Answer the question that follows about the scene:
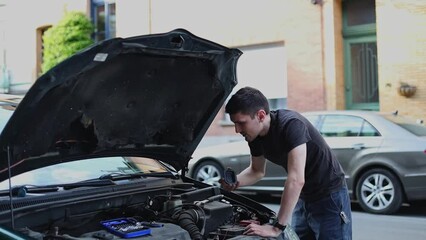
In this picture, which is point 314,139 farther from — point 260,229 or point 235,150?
point 235,150

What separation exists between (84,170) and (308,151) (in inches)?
60.5

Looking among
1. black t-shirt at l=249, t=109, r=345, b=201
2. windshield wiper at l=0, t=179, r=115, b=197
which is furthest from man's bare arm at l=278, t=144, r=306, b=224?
windshield wiper at l=0, t=179, r=115, b=197

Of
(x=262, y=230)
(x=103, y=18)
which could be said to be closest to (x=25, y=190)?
(x=262, y=230)

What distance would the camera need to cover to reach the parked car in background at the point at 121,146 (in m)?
2.95

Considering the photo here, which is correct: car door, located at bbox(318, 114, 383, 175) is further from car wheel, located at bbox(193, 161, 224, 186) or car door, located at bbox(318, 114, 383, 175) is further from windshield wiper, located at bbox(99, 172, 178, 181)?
windshield wiper, located at bbox(99, 172, 178, 181)

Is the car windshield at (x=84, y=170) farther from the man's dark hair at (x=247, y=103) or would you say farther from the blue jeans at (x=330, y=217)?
the blue jeans at (x=330, y=217)

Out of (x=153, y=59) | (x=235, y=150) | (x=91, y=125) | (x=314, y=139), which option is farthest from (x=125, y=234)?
(x=235, y=150)

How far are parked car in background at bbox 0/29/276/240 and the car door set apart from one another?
5.30 m

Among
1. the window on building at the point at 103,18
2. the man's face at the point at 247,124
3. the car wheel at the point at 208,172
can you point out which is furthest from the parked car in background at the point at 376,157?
the window on building at the point at 103,18

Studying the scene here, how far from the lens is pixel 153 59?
335cm

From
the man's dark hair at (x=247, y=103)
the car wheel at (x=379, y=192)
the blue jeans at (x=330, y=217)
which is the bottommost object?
the car wheel at (x=379, y=192)

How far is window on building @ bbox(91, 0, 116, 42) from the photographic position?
19672 mm

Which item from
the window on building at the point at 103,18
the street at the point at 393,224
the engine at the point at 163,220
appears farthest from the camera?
the window on building at the point at 103,18

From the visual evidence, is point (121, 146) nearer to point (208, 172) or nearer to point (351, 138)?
point (351, 138)
